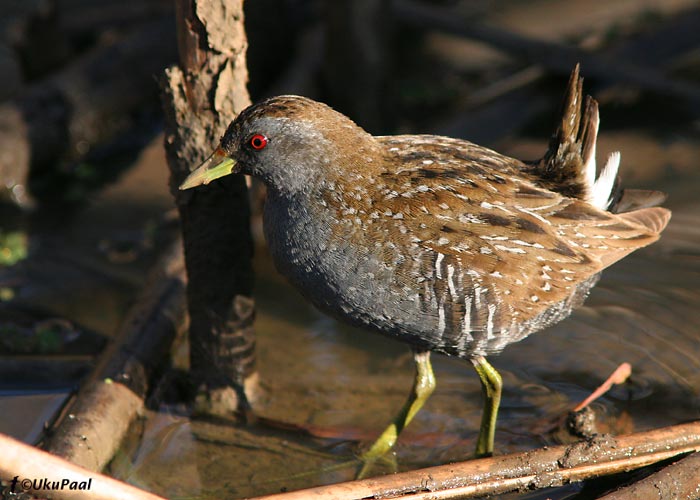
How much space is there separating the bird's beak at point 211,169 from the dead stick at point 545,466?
1223 millimetres

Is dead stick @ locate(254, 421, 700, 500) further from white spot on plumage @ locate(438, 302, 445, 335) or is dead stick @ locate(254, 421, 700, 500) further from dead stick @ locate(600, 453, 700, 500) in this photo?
white spot on plumage @ locate(438, 302, 445, 335)

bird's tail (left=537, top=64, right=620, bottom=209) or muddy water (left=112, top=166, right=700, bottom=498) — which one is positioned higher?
bird's tail (left=537, top=64, right=620, bottom=209)

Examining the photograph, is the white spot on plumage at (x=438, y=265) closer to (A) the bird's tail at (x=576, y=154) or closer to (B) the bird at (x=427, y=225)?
(B) the bird at (x=427, y=225)

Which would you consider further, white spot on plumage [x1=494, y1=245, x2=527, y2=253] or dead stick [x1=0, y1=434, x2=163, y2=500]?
white spot on plumage [x1=494, y1=245, x2=527, y2=253]

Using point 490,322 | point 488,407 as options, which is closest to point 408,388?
point 488,407

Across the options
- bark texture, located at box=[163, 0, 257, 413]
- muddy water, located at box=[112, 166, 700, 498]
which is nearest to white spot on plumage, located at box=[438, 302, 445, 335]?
muddy water, located at box=[112, 166, 700, 498]

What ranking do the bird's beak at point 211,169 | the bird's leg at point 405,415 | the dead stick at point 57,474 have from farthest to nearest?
the bird's leg at point 405,415, the bird's beak at point 211,169, the dead stick at point 57,474

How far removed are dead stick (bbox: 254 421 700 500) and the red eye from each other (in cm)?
124

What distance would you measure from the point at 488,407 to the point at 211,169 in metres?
1.43

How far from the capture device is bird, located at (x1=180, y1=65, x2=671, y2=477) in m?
3.39

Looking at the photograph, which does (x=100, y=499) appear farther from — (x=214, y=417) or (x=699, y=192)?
(x=699, y=192)

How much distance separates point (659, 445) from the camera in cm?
347

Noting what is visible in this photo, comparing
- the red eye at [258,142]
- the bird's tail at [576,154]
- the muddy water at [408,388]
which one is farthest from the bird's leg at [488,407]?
the red eye at [258,142]

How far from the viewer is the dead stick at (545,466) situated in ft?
10.8
